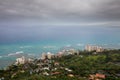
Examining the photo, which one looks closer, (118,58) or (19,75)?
(19,75)

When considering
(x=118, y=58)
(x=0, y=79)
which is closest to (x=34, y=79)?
(x=0, y=79)

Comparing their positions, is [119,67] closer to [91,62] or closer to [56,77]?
[91,62]

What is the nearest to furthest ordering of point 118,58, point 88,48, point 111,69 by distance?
1. point 111,69
2. point 118,58
3. point 88,48

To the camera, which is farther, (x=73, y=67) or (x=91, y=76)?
(x=73, y=67)

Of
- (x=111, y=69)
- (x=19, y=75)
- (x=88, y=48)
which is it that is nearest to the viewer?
(x=19, y=75)

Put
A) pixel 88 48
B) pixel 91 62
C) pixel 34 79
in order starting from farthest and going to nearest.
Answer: pixel 88 48 < pixel 91 62 < pixel 34 79

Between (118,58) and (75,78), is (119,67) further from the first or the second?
(75,78)

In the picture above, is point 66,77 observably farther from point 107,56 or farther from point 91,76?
point 107,56

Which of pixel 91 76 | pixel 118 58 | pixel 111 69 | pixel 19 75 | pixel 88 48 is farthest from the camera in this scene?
pixel 88 48

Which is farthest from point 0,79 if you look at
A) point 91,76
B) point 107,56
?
point 107,56
